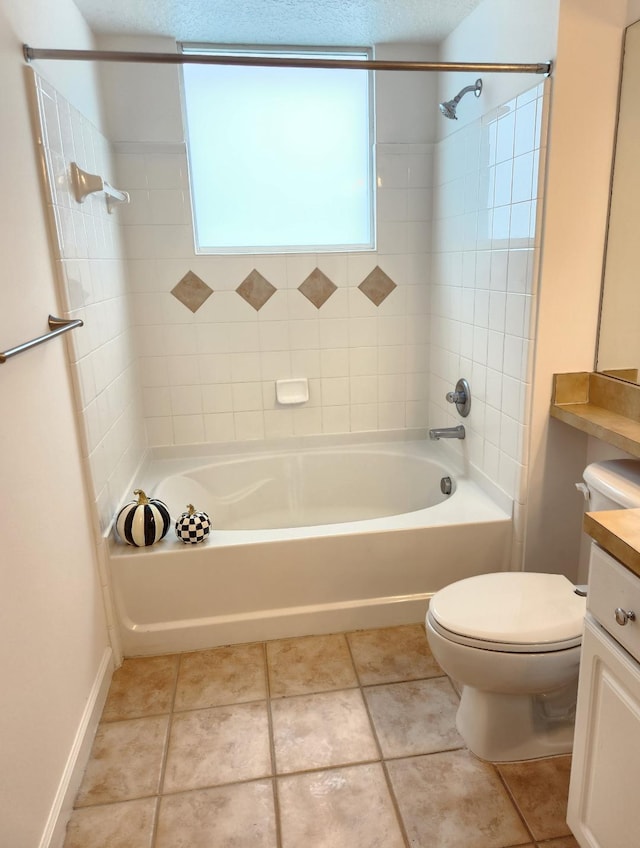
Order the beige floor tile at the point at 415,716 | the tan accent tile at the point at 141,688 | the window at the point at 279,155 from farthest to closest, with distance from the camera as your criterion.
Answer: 1. the window at the point at 279,155
2. the tan accent tile at the point at 141,688
3. the beige floor tile at the point at 415,716

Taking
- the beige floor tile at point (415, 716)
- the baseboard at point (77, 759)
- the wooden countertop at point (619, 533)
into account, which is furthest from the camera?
the beige floor tile at point (415, 716)

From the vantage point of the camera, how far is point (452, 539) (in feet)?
7.23

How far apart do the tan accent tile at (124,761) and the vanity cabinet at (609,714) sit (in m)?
1.10

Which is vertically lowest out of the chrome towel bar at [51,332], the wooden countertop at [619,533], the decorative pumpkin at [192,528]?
the decorative pumpkin at [192,528]

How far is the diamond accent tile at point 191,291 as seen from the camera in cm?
272

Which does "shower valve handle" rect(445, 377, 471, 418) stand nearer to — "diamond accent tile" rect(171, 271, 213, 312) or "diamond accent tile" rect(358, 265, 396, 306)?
"diamond accent tile" rect(358, 265, 396, 306)

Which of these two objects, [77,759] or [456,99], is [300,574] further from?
[456,99]

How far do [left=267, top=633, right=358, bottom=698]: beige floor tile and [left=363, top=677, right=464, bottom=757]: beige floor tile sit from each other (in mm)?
126

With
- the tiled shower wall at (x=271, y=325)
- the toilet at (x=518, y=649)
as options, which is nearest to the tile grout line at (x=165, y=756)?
the toilet at (x=518, y=649)

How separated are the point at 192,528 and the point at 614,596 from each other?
4.62 ft

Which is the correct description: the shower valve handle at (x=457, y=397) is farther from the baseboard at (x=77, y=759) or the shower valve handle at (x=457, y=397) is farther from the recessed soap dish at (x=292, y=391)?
the baseboard at (x=77, y=759)

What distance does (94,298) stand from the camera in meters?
2.09

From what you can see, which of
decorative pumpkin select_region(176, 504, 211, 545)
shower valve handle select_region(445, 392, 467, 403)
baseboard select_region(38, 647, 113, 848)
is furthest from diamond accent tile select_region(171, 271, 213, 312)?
baseboard select_region(38, 647, 113, 848)

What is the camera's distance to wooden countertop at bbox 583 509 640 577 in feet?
3.37
